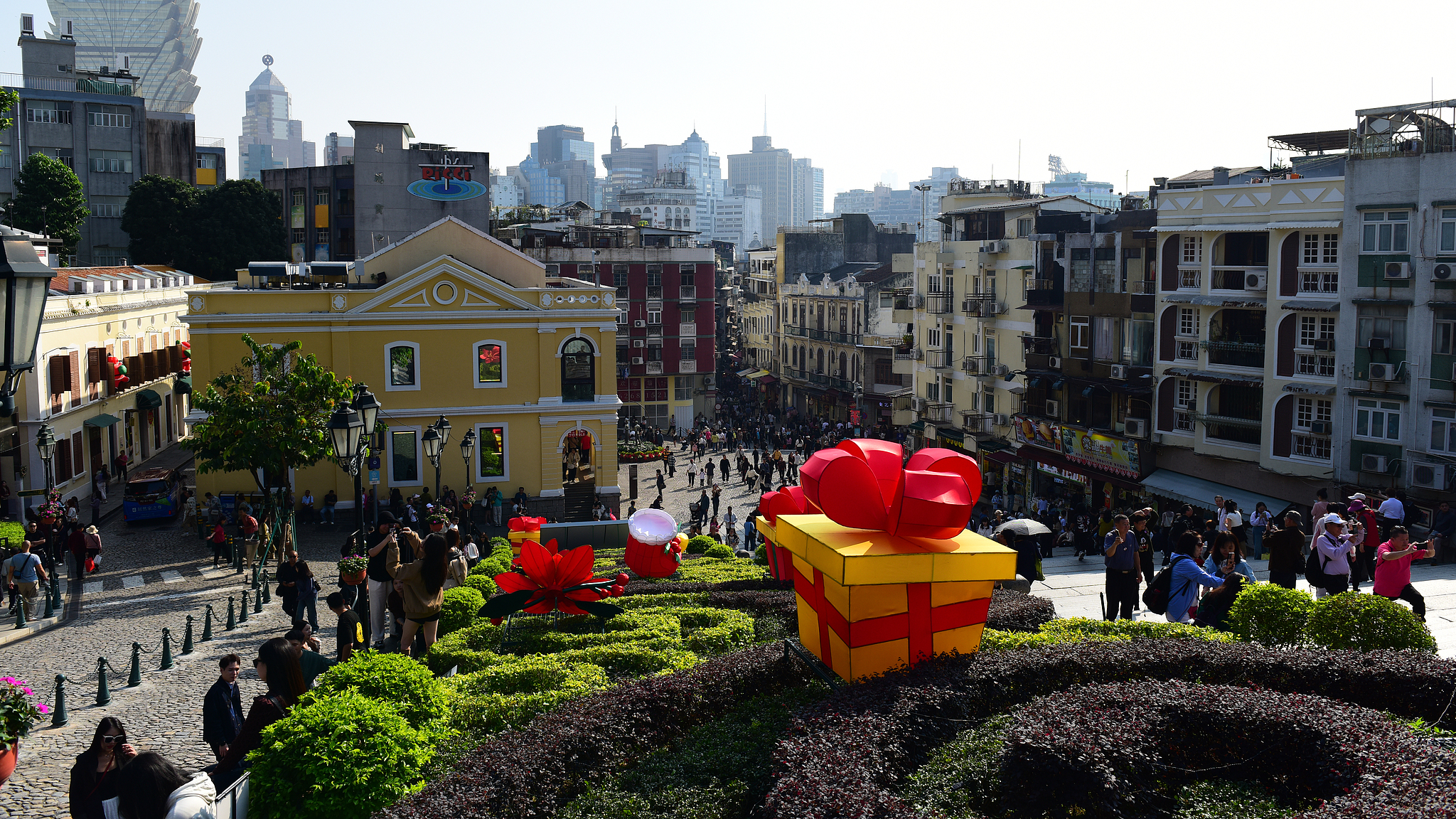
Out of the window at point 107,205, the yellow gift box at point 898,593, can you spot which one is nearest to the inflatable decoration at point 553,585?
the yellow gift box at point 898,593

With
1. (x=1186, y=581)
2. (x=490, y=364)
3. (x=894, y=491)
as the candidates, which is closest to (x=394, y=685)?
(x=894, y=491)

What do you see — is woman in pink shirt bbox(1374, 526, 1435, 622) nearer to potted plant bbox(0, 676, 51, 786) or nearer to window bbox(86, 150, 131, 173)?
potted plant bbox(0, 676, 51, 786)

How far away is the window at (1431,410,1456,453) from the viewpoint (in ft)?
87.4

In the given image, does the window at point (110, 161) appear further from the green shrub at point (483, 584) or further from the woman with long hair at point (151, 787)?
the woman with long hair at point (151, 787)

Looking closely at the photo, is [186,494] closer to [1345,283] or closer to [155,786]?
[155,786]

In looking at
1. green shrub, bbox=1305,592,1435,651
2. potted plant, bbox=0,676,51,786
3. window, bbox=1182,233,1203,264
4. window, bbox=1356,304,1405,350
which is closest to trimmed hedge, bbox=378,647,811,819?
potted plant, bbox=0,676,51,786

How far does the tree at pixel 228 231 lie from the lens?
57.1m

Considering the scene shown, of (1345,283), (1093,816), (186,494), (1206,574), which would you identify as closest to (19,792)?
(1093,816)

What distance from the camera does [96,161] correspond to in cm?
6025

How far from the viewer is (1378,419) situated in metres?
28.3

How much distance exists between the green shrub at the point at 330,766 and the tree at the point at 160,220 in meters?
55.0

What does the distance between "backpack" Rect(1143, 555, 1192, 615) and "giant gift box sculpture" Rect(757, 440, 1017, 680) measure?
3.97 meters

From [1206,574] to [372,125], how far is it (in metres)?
52.4

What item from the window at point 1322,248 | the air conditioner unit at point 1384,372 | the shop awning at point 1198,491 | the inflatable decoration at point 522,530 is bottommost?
the shop awning at point 1198,491
